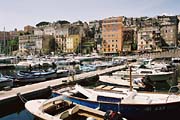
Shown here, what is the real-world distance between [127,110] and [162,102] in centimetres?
229

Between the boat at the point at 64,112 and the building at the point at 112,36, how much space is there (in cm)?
9226

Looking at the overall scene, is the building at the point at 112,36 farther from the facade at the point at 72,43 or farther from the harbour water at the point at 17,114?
the harbour water at the point at 17,114

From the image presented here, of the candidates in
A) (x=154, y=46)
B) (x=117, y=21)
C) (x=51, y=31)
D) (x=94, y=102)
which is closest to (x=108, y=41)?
(x=117, y=21)

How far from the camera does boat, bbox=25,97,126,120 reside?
566 inches

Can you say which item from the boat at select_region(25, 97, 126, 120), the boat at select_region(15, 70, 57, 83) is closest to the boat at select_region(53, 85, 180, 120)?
the boat at select_region(25, 97, 126, 120)

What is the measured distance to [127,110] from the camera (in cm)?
1595

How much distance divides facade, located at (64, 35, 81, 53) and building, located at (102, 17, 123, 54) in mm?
15552

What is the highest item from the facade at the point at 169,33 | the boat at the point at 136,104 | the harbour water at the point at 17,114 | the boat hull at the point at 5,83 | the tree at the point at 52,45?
the facade at the point at 169,33

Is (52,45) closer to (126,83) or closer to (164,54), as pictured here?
(164,54)

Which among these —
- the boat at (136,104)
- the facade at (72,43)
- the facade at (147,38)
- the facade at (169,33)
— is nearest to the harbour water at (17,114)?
the boat at (136,104)

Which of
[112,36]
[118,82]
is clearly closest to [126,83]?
[118,82]

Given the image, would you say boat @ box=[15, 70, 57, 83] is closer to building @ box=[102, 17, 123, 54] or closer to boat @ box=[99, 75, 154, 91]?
boat @ box=[99, 75, 154, 91]

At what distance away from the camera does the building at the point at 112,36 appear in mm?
108500

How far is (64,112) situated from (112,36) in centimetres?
9696
